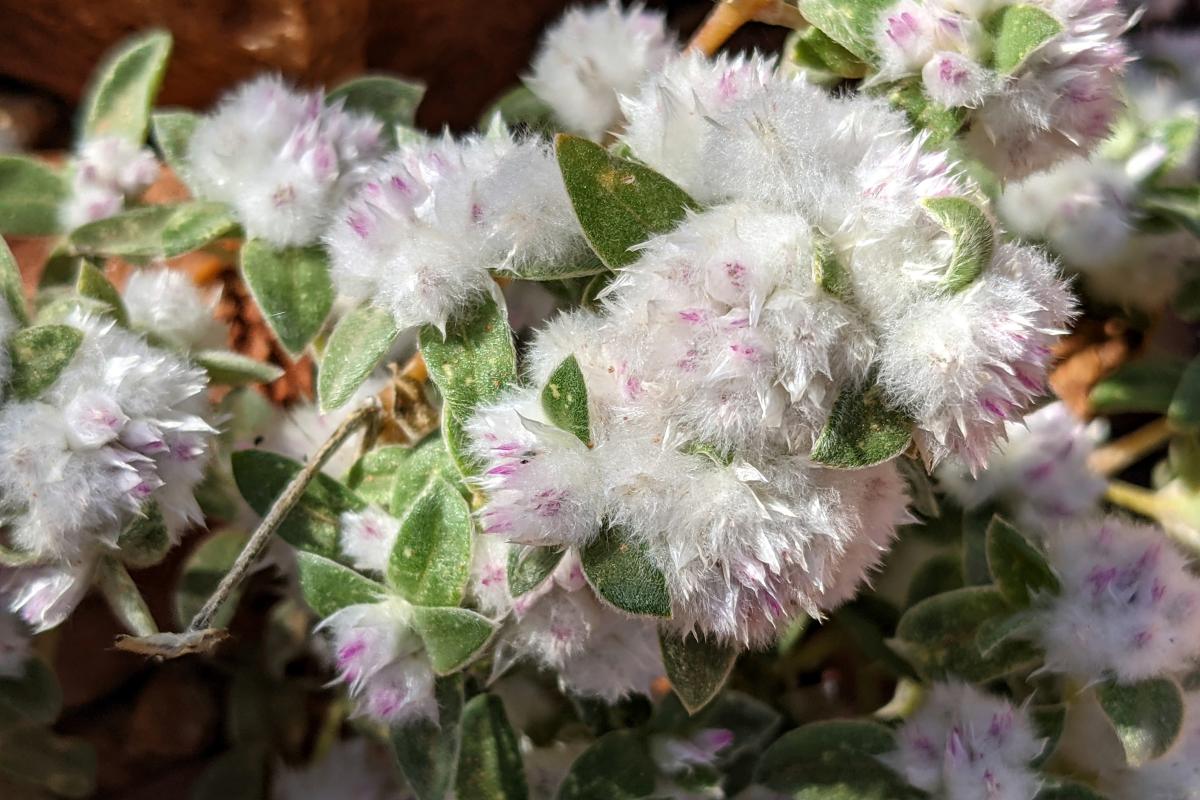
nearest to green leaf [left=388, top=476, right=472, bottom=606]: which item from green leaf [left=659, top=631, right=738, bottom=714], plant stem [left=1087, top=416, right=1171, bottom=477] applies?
green leaf [left=659, top=631, right=738, bottom=714]

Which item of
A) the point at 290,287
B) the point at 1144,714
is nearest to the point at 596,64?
the point at 290,287

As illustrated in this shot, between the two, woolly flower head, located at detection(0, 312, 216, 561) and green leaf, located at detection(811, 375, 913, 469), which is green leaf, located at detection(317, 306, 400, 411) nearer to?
woolly flower head, located at detection(0, 312, 216, 561)

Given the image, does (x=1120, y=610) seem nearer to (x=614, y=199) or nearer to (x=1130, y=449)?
(x=1130, y=449)

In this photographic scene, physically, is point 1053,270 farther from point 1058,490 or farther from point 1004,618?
point 1058,490

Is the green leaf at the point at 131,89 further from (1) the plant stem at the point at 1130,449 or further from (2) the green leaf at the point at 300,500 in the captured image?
(1) the plant stem at the point at 1130,449

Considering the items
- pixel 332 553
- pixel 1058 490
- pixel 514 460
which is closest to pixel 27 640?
pixel 332 553
